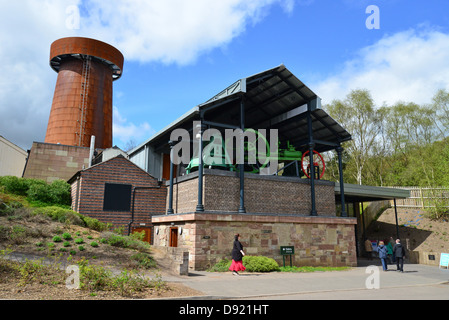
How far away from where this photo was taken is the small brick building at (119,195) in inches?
772

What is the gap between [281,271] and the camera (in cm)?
1549

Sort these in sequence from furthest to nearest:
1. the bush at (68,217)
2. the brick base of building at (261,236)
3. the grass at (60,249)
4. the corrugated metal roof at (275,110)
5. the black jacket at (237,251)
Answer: the corrugated metal roof at (275,110), the bush at (68,217), the brick base of building at (261,236), the black jacket at (237,251), the grass at (60,249)

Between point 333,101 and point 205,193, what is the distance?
1172 inches

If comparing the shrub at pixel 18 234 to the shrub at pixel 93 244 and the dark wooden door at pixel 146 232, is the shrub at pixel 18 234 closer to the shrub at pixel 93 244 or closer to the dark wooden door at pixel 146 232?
the shrub at pixel 93 244

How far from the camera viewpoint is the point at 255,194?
17812 mm

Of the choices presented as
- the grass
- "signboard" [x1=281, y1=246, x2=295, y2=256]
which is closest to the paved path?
the grass

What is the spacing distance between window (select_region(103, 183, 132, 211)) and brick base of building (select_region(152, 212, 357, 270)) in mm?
1965

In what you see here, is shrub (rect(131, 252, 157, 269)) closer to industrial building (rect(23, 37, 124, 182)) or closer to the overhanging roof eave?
the overhanging roof eave

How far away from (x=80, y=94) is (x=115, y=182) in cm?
2250

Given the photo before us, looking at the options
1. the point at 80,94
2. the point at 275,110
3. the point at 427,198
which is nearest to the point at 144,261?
the point at 275,110

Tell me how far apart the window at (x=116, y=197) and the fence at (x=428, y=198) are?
25235mm

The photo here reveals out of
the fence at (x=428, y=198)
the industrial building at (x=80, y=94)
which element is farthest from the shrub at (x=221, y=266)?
the industrial building at (x=80, y=94)
